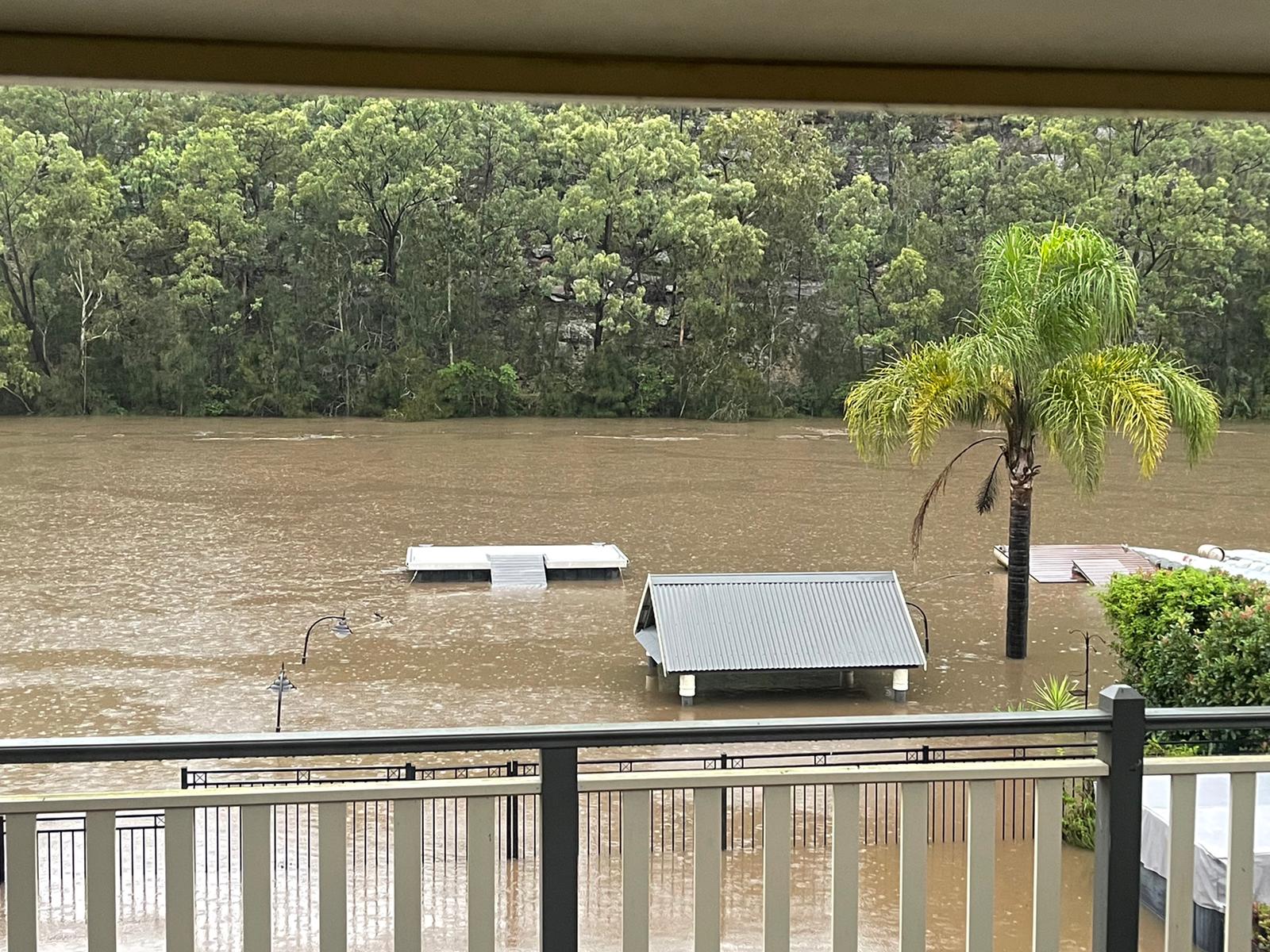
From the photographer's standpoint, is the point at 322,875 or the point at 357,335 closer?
the point at 322,875

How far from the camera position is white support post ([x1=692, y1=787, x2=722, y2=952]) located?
2.92ft

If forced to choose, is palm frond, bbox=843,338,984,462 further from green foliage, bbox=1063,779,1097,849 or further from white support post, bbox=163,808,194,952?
white support post, bbox=163,808,194,952

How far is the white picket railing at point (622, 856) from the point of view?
86cm

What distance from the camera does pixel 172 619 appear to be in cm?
2058

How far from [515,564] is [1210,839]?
1769 cm

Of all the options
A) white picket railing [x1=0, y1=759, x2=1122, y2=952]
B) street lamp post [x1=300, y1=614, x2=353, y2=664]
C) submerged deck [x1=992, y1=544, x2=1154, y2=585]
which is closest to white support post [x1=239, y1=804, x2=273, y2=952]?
white picket railing [x1=0, y1=759, x2=1122, y2=952]

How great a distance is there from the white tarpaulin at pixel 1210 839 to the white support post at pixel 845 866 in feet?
10.0

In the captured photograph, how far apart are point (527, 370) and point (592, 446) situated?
2.30m

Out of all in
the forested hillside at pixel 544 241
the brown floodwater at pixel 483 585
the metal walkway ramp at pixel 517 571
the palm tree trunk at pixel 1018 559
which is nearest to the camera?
the palm tree trunk at pixel 1018 559

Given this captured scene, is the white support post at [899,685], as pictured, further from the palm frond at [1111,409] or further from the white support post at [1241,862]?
the white support post at [1241,862]

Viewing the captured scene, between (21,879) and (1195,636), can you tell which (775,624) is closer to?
(1195,636)

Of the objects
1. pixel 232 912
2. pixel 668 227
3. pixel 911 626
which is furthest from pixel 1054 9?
pixel 668 227

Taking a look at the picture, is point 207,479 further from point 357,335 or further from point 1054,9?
point 1054,9

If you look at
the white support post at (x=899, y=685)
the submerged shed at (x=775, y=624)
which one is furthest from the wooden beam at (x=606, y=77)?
the white support post at (x=899, y=685)
